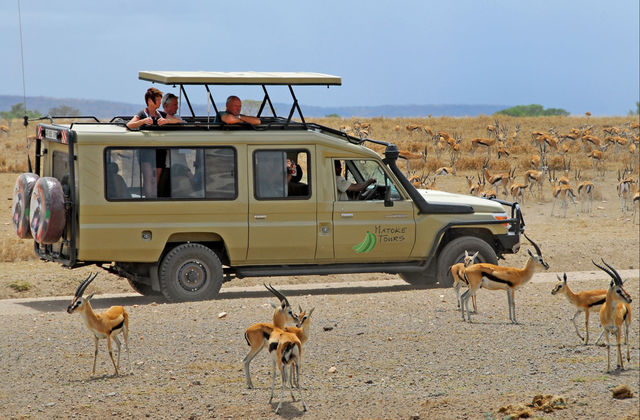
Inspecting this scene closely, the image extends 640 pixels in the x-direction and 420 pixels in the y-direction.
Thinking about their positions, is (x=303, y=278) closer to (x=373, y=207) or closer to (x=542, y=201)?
(x=373, y=207)

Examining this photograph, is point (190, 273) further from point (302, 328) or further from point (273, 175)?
point (302, 328)

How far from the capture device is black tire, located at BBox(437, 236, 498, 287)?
522 inches

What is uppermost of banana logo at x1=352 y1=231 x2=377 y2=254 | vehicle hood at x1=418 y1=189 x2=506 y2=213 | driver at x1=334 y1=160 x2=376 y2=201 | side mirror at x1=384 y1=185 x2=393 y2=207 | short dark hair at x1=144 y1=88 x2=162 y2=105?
short dark hair at x1=144 y1=88 x2=162 y2=105

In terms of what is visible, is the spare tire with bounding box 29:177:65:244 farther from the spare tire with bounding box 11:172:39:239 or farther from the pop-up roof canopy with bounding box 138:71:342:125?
the pop-up roof canopy with bounding box 138:71:342:125

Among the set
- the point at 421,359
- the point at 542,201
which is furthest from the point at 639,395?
the point at 542,201

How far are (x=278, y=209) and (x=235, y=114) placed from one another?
4.20 ft

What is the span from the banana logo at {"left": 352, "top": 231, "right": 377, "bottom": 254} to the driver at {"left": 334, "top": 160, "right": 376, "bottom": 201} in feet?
1.75

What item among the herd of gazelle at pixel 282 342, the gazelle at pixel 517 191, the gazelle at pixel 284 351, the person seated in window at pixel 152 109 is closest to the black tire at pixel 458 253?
the person seated in window at pixel 152 109

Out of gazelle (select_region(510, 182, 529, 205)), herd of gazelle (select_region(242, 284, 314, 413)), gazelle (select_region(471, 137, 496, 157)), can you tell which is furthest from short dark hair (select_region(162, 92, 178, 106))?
gazelle (select_region(471, 137, 496, 157))

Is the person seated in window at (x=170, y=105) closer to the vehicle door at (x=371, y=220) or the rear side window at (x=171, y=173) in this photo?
the rear side window at (x=171, y=173)

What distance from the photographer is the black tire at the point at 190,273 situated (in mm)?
12359

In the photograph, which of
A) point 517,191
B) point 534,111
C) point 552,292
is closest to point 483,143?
point 517,191

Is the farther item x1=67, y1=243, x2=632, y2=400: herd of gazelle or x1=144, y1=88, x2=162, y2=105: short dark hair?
x1=144, y1=88, x2=162, y2=105: short dark hair

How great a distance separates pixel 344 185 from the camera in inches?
503
